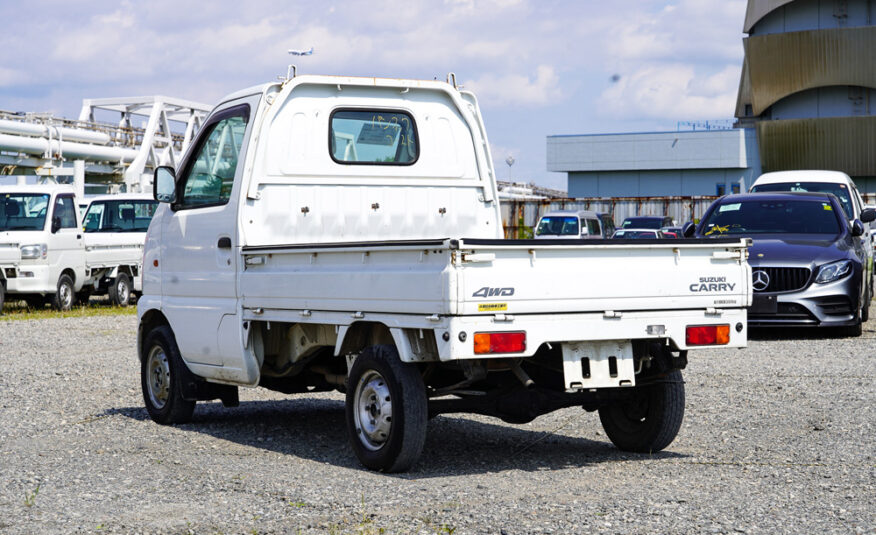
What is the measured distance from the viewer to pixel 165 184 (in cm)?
895

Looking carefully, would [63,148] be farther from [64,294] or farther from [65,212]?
[64,294]

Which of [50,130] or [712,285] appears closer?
[712,285]

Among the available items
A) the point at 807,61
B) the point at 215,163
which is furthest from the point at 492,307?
the point at 807,61

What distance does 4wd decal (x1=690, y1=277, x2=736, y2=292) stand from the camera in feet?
22.7

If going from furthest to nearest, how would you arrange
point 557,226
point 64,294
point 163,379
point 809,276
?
point 557,226, point 64,294, point 809,276, point 163,379

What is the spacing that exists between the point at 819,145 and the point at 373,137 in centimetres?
7241

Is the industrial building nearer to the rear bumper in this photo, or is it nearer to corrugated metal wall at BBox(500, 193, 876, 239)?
corrugated metal wall at BBox(500, 193, 876, 239)

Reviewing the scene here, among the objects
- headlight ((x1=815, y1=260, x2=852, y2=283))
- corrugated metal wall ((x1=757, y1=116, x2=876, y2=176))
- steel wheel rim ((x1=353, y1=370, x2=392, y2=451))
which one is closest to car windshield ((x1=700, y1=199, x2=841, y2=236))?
headlight ((x1=815, y1=260, x2=852, y2=283))

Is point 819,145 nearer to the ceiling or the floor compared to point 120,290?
nearer to the ceiling

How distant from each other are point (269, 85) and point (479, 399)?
2.81 meters

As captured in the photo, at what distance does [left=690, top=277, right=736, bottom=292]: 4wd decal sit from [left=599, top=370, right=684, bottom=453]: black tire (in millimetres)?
585

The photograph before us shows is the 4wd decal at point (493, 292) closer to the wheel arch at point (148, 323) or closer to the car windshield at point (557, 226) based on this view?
the wheel arch at point (148, 323)

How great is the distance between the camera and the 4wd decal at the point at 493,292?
6.25 metres

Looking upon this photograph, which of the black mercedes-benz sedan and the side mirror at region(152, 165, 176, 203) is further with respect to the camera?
the black mercedes-benz sedan
